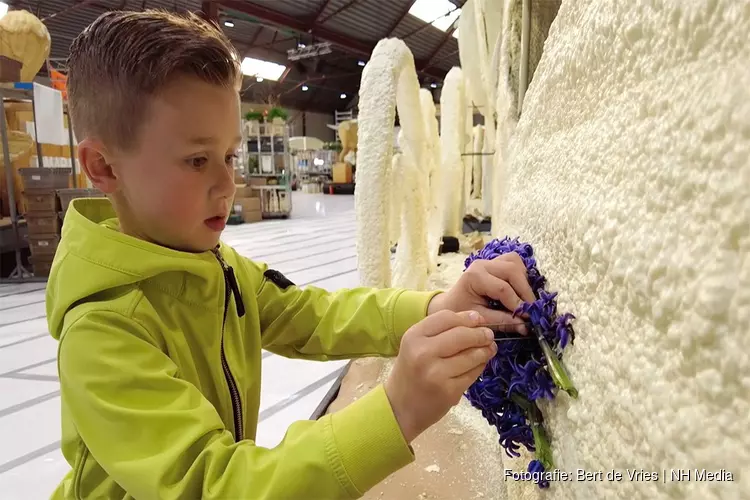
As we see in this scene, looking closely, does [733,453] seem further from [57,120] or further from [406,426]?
[57,120]

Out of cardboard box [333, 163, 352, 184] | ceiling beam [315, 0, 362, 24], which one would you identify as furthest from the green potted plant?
cardboard box [333, 163, 352, 184]

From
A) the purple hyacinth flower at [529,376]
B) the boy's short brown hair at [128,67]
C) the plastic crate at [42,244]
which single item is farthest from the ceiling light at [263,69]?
the purple hyacinth flower at [529,376]

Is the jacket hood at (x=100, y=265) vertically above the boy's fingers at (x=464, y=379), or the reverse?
the jacket hood at (x=100, y=265)

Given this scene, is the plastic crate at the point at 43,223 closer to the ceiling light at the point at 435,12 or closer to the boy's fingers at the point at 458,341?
the boy's fingers at the point at 458,341

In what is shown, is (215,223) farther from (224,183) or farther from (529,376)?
(529,376)

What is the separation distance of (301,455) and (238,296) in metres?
0.28

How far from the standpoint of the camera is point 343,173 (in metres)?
10.8

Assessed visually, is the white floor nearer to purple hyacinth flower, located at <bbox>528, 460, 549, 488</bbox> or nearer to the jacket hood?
the jacket hood

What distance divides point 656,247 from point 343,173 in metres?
10.7

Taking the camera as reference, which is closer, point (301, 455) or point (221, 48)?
point (301, 455)

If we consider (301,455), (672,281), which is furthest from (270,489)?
(672,281)

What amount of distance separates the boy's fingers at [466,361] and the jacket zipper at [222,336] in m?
0.31

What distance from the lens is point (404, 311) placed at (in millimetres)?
717

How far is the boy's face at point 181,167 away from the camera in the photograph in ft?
1.76
